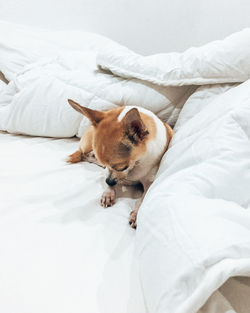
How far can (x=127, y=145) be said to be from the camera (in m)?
0.95

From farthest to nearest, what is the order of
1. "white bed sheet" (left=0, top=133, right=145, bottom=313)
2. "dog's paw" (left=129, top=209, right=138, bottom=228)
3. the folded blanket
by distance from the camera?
"dog's paw" (left=129, top=209, right=138, bottom=228) < "white bed sheet" (left=0, top=133, right=145, bottom=313) < the folded blanket

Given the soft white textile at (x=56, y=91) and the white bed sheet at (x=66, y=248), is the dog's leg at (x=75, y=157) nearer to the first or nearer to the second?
the white bed sheet at (x=66, y=248)

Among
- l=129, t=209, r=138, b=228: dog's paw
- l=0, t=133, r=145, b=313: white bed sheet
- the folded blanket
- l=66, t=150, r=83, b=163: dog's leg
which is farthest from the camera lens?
l=66, t=150, r=83, b=163: dog's leg

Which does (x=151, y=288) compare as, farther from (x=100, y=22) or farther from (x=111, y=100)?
(x=100, y=22)

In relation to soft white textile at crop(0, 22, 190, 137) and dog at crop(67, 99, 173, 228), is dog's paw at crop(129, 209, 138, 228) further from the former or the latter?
soft white textile at crop(0, 22, 190, 137)

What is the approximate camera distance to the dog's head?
3.07 ft

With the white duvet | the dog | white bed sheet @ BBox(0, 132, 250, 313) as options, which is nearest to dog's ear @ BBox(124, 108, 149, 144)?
the dog

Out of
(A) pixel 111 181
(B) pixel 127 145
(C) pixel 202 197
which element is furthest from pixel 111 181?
(C) pixel 202 197

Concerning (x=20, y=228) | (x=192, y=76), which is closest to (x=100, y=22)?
(x=192, y=76)

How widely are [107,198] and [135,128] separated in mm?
257

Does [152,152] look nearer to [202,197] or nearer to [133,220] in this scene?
[133,220]

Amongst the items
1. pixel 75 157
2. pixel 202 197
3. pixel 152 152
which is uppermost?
pixel 202 197

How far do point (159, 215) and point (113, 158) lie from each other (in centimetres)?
36

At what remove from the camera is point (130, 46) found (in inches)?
84.4
